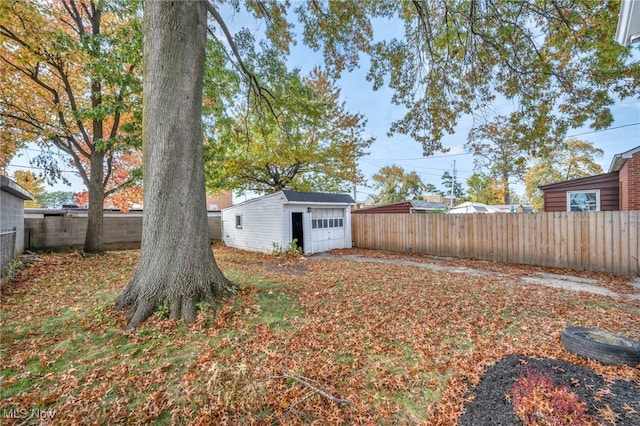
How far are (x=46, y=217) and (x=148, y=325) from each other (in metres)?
11.4

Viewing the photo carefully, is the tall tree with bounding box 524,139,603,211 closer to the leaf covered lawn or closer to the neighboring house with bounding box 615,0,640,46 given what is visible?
the leaf covered lawn

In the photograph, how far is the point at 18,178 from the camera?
45.2 ft

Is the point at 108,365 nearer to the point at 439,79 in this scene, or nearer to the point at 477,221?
the point at 439,79

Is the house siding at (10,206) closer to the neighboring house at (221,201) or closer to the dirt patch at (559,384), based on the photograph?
the dirt patch at (559,384)

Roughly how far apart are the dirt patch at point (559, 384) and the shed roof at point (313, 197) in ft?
29.9

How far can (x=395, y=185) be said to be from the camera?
101 feet

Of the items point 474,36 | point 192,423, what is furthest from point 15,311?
point 474,36

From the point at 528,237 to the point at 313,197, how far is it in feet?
26.3

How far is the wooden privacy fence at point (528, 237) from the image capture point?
7.11 m

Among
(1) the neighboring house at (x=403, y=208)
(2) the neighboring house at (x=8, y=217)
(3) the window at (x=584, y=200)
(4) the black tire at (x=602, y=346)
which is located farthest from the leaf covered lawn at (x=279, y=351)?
(1) the neighboring house at (x=403, y=208)

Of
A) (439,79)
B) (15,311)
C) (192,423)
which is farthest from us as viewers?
(439,79)

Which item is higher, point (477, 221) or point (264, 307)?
point (477, 221)

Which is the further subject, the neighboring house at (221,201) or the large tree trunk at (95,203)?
the neighboring house at (221,201)

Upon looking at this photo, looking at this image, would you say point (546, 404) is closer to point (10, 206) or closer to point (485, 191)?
point (10, 206)
